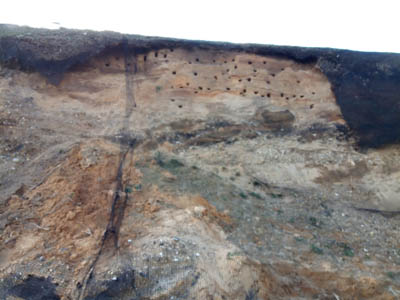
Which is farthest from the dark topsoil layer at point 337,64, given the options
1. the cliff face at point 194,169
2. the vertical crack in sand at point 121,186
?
the vertical crack in sand at point 121,186

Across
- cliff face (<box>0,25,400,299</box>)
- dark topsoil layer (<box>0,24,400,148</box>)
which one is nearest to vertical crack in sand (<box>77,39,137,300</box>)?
cliff face (<box>0,25,400,299</box>)

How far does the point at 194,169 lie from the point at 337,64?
17.1ft

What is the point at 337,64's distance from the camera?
33.6ft

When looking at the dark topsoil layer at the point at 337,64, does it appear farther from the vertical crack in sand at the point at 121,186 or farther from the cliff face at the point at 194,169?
the vertical crack in sand at the point at 121,186

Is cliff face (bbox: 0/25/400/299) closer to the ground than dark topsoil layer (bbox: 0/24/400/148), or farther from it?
closer to the ground

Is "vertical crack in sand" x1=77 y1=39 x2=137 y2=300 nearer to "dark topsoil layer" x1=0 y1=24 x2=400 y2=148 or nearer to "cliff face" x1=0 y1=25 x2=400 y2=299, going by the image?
"cliff face" x1=0 y1=25 x2=400 y2=299

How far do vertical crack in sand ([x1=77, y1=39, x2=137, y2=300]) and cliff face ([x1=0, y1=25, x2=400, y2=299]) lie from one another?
0.12 feet

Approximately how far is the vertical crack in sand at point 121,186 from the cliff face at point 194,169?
0.04m

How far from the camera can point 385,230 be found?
25.6 feet

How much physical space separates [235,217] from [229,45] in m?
5.32

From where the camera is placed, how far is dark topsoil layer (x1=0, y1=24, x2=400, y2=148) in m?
9.12

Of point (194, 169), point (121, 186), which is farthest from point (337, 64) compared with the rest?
point (121, 186)

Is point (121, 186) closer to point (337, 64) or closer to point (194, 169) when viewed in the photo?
point (194, 169)

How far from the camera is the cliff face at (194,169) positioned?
212 inches
